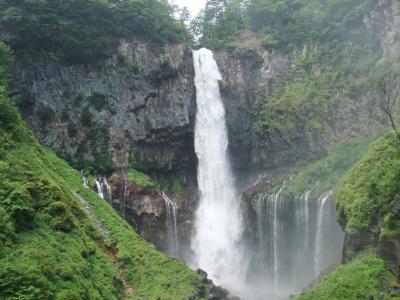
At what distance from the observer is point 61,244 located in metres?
17.8

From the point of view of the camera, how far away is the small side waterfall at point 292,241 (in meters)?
28.3

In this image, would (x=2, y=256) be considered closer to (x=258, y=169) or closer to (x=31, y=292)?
(x=31, y=292)

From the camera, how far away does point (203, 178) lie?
38.4 metres

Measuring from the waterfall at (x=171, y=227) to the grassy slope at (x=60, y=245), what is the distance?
752 centimetres

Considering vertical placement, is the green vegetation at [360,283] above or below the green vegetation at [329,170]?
below

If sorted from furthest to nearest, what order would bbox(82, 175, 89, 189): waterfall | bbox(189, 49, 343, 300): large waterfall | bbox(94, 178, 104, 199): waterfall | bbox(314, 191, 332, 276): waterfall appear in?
bbox(94, 178, 104, 199): waterfall
bbox(189, 49, 343, 300): large waterfall
bbox(82, 175, 89, 189): waterfall
bbox(314, 191, 332, 276): waterfall

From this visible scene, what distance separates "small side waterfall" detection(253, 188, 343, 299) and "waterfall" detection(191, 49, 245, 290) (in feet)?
8.15

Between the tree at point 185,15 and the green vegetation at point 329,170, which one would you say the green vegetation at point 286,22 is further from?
the green vegetation at point 329,170

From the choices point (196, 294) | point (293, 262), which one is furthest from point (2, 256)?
point (293, 262)

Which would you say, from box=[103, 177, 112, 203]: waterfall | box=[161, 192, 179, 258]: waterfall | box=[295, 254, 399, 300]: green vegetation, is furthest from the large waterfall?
box=[295, 254, 399, 300]: green vegetation

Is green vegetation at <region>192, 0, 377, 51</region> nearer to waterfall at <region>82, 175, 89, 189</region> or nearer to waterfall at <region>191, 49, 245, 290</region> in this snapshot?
waterfall at <region>191, 49, 245, 290</region>

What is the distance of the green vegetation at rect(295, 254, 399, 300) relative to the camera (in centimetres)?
1507

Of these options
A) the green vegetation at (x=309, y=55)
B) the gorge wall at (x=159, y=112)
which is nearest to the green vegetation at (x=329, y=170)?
the gorge wall at (x=159, y=112)

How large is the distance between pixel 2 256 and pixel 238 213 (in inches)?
967
